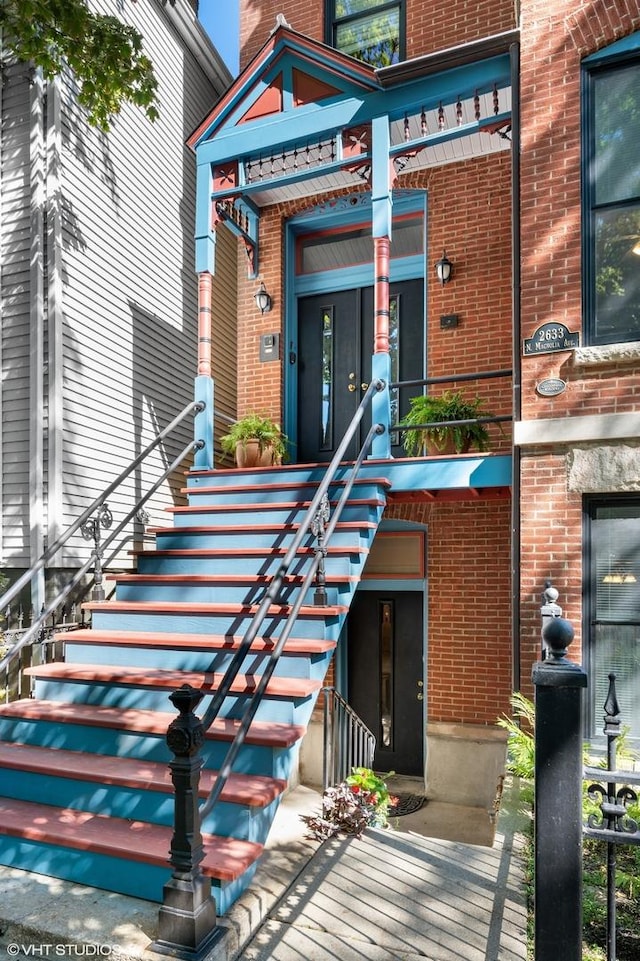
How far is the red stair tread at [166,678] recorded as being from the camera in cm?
399

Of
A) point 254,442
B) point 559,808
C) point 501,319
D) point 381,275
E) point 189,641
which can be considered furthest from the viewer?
point 501,319

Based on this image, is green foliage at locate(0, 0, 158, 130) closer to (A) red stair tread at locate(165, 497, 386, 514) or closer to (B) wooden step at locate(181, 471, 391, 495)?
(B) wooden step at locate(181, 471, 391, 495)

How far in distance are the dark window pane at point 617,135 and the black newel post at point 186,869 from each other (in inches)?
198

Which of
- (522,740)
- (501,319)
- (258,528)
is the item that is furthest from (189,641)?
(501,319)

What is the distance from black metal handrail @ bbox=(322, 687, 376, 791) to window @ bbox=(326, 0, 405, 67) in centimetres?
769

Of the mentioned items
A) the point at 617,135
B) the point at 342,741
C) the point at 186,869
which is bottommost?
the point at 342,741

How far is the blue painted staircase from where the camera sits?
340 centimetres

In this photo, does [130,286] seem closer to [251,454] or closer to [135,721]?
[251,454]

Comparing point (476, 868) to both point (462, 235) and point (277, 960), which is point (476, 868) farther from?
point (462, 235)

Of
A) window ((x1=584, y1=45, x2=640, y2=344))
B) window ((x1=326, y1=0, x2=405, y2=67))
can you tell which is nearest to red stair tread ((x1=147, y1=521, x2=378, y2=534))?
window ((x1=584, y1=45, x2=640, y2=344))

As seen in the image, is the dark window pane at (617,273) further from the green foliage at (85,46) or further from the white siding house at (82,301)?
the white siding house at (82,301)

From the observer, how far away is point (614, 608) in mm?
4977

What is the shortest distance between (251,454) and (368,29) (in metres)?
5.77

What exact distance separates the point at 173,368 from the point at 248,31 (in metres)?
4.70
